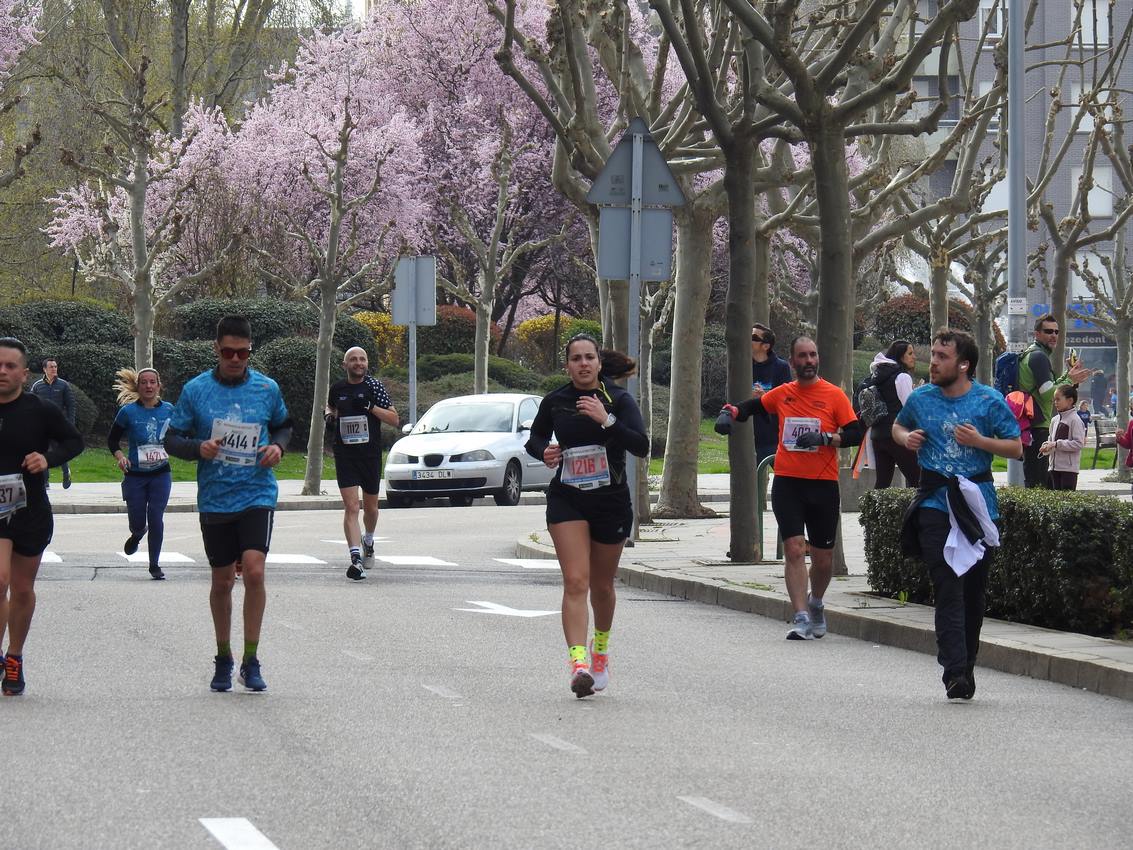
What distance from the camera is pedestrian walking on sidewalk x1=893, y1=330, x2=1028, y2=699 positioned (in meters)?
9.37

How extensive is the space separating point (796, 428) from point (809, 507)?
493 millimetres

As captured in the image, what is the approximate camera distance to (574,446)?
31.3 feet

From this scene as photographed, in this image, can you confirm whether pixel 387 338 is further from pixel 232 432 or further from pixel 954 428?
pixel 954 428

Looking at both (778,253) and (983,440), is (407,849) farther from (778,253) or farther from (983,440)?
(778,253)

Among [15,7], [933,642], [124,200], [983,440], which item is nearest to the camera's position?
[983,440]

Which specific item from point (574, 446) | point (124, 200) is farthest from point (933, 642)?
point (124, 200)

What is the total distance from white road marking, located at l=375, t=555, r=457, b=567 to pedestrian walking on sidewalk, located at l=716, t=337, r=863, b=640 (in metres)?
6.07

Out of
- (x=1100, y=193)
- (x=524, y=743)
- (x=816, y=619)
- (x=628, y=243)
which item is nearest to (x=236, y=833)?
(x=524, y=743)

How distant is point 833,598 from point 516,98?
3772cm

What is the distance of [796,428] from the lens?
1178 cm

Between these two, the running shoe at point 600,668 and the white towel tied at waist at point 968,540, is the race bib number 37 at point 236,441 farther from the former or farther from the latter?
the white towel tied at waist at point 968,540

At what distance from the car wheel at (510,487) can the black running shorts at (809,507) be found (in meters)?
15.6

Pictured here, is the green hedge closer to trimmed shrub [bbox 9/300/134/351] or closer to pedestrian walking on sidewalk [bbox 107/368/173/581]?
pedestrian walking on sidewalk [bbox 107/368/173/581]

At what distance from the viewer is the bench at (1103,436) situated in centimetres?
4032
